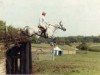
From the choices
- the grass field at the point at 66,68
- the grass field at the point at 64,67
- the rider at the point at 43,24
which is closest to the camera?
the rider at the point at 43,24

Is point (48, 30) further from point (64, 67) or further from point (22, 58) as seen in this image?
point (64, 67)

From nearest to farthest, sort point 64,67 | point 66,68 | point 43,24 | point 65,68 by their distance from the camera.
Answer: point 43,24
point 65,68
point 66,68
point 64,67

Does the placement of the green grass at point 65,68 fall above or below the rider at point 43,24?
below

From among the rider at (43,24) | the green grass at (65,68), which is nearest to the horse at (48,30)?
the rider at (43,24)

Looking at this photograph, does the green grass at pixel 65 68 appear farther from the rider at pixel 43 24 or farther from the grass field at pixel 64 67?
the rider at pixel 43 24

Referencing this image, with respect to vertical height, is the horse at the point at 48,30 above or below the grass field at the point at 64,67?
above

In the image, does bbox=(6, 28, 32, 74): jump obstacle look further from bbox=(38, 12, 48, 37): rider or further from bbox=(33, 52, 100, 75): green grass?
bbox=(33, 52, 100, 75): green grass

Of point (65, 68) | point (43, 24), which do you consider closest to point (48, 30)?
point (43, 24)

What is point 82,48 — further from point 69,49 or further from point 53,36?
point 53,36

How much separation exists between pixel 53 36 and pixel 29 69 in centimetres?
179

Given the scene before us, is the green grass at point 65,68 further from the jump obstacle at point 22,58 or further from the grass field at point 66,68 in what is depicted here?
the jump obstacle at point 22,58

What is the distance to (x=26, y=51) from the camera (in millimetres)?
17891

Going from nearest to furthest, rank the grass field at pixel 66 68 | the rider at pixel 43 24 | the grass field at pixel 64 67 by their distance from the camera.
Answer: the rider at pixel 43 24 < the grass field at pixel 64 67 < the grass field at pixel 66 68

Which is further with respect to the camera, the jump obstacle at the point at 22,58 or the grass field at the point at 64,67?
the grass field at the point at 64,67
